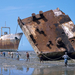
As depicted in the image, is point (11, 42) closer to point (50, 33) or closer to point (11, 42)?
point (11, 42)

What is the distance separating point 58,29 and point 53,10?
2.84 m

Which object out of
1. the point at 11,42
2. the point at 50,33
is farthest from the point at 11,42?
the point at 50,33

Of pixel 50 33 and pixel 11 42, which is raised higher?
pixel 11 42

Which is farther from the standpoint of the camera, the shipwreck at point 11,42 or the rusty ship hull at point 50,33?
the shipwreck at point 11,42

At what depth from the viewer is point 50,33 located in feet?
53.0

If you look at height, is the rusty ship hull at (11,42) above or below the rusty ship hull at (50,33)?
above

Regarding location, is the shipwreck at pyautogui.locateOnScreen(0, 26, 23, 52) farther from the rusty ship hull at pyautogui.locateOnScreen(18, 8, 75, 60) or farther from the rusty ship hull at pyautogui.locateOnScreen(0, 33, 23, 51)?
the rusty ship hull at pyautogui.locateOnScreen(18, 8, 75, 60)

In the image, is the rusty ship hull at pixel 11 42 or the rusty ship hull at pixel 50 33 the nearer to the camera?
the rusty ship hull at pixel 50 33

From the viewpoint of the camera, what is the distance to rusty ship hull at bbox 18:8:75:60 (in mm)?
15172

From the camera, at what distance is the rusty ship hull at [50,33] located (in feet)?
49.8

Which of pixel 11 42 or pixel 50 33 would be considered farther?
pixel 11 42

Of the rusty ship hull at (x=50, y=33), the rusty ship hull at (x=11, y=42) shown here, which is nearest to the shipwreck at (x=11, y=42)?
the rusty ship hull at (x=11, y=42)

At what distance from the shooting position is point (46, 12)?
703 inches

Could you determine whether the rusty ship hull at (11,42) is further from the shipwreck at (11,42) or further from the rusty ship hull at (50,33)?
the rusty ship hull at (50,33)
